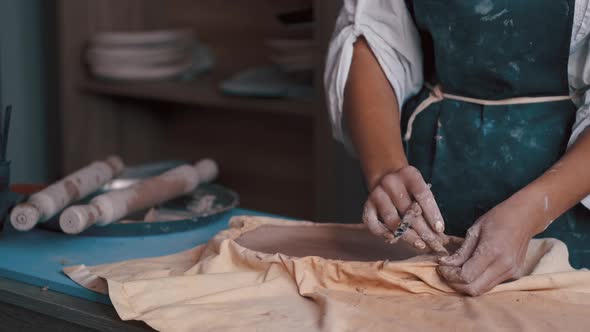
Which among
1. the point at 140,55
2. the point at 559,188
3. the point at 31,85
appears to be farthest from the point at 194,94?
the point at 559,188

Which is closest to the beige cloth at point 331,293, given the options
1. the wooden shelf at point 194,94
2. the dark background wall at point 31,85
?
the wooden shelf at point 194,94

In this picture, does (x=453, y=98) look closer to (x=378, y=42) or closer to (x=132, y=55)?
(x=378, y=42)

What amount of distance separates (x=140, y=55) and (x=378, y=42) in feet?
4.70

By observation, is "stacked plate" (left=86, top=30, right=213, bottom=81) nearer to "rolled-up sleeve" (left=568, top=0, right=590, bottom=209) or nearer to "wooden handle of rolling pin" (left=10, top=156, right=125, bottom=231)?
"wooden handle of rolling pin" (left=10, top=156, right=125, bottom=231)

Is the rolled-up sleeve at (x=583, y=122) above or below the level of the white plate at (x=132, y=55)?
above

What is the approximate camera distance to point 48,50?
10.0ft

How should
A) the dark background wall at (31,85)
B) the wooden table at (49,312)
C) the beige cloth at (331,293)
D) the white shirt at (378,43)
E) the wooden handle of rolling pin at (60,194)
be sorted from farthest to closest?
1. the dark background wall at (31,85)
2. the white shirt at (378,43)
3. the wooden handle of rolling pin at (60,194)
4. the wooden table at (49,312)
5. the beige cloth at (331,293)

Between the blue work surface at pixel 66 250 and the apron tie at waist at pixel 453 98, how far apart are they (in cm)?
38

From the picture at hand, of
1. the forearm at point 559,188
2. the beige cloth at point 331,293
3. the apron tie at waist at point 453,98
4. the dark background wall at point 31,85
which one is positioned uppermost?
the apron tie at waist at point 453,98

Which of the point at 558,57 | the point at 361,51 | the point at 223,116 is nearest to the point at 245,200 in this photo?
the point at 223,116

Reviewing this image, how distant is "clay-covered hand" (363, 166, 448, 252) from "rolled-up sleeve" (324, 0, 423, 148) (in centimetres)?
32

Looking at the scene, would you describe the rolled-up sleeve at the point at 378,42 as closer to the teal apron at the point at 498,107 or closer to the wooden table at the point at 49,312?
the teal apron at the point at 498,107

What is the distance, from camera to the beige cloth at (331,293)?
1.01 meters

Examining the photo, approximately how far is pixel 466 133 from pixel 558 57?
0.19 m
